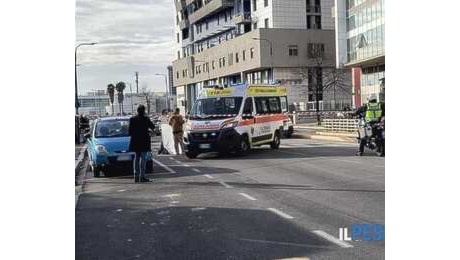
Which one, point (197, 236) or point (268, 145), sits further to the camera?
point (268, 145)

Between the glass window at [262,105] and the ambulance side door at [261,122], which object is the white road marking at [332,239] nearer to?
the ambulance side door at [261,122]

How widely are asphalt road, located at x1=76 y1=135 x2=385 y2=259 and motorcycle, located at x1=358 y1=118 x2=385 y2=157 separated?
244cm

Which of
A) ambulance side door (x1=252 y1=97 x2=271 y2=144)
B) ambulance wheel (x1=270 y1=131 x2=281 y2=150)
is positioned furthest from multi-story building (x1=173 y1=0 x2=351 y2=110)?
ambulance side door (x1=252 y1=97 x2=271 y2=144)

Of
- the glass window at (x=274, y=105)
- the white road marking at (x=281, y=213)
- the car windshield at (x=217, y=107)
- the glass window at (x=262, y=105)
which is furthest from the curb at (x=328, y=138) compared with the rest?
the white road marking at (x=281, y=213)

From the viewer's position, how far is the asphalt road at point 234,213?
6363 mm

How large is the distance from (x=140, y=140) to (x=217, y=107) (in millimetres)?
6109

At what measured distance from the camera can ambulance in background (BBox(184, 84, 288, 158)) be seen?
18078 millimetres

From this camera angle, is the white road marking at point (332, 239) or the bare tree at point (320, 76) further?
the bare tree at point (320, 76)

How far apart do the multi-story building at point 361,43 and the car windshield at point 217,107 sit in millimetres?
32071

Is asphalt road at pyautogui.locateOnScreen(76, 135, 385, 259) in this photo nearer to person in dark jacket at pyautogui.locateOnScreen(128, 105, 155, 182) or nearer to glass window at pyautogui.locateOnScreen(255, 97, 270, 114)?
person in dark jacket at pyautogui.locateOnScreen(128, 105, 155, 182)
